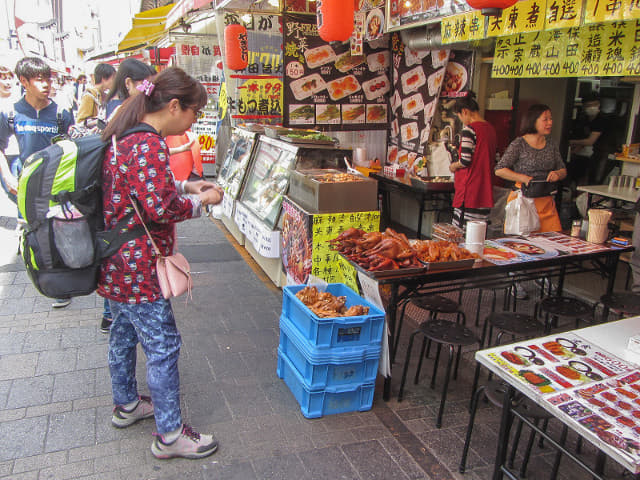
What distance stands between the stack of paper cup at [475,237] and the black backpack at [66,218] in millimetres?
2639

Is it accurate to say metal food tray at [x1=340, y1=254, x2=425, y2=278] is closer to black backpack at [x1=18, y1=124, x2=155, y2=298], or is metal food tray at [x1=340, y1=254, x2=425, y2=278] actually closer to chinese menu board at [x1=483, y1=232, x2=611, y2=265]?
chinese menu board at [x1=483, y1=232, x2=611, y2=265]

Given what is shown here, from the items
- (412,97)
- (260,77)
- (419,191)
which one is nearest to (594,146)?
(412,97)

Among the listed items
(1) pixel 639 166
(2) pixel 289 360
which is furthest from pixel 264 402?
(1) pixel 639 166

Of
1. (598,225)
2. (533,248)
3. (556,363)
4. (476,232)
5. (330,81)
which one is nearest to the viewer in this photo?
(556,363)

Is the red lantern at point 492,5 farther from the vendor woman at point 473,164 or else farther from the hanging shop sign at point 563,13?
the vendor woman at point 473,164

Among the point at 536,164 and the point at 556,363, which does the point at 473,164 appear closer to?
the point at 536,164

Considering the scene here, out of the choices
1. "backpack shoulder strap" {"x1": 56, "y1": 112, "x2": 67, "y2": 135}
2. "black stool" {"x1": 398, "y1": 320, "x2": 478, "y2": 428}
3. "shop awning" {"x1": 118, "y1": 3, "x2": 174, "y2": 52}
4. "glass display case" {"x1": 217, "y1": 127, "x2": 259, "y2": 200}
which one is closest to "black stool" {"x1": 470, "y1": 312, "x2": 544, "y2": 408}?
"black stool" {"x1": 398, "y1": 320, "x2": 478, "y2": 428}

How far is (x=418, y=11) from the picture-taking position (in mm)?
7219

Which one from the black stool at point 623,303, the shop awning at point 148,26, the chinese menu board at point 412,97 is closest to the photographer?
the black stool at point 623,303

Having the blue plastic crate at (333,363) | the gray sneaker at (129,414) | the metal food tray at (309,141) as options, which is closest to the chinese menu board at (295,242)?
the metal food tray at (309,141)

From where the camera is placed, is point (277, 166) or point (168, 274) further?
point (277, 166)

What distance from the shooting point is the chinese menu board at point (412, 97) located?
8500 millimetres

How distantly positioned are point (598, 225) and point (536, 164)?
1.30 metres

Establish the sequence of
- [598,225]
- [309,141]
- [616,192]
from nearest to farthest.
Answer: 1. [598,225]
2. [309,141]
3. [616,192]
